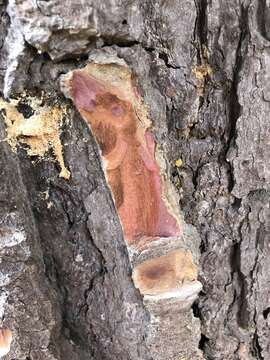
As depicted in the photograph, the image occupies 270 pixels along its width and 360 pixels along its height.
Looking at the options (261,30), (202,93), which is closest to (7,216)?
(202,93)

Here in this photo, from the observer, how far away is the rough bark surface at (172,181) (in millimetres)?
832

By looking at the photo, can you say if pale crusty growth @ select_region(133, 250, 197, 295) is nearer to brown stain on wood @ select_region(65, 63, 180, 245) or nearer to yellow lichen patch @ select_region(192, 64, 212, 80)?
brown stain on wood @ select_region(65, 63, 180, 245)

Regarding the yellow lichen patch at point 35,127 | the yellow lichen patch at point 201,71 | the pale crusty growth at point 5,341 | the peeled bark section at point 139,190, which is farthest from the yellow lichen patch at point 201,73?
the pale crusty growth at point 5,341

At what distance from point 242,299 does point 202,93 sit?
14.5 inches

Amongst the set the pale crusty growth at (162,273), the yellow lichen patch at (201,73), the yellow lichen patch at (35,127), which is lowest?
the pale crusty growth at (162,273)

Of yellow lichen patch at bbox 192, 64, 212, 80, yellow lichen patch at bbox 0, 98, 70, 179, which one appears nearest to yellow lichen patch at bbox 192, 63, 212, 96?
yellow lichen patch at bbox 192, 64, 212, 80

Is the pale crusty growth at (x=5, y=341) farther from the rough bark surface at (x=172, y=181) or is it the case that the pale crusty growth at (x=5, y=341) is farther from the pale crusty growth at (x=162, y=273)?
the pale crusty growth at (x=162, y=273)

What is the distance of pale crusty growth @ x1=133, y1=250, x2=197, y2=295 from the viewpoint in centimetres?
88

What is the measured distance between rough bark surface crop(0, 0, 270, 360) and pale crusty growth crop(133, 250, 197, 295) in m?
0.03

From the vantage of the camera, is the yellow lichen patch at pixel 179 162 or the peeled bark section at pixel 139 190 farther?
the yellow lichen patch at pixel 179 162

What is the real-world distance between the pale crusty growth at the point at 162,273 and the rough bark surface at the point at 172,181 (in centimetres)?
3

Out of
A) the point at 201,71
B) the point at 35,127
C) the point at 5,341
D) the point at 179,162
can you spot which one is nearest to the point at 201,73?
the point at 201,71

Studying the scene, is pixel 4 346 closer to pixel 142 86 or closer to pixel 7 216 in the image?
pixel 7 216

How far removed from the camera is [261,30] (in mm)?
881
